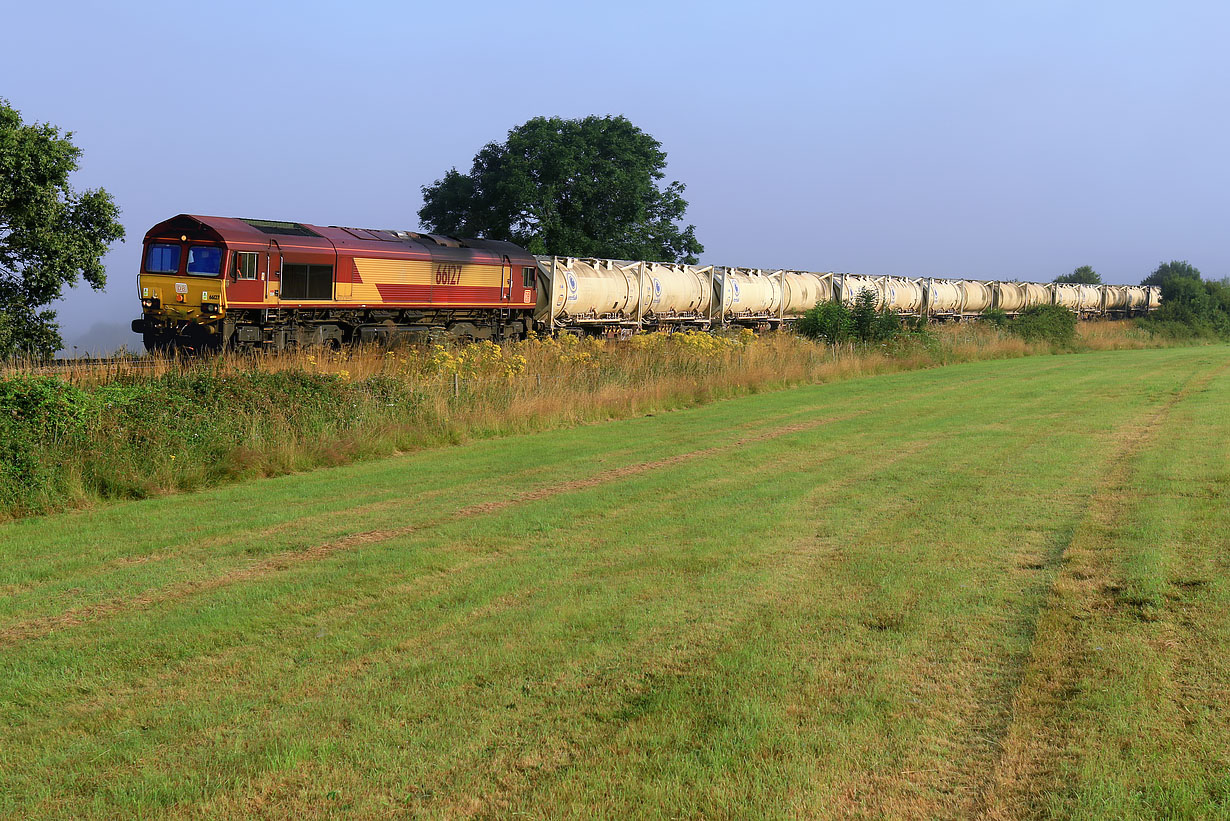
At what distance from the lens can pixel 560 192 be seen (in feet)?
172

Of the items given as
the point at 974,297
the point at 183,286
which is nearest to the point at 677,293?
the point at 183,286

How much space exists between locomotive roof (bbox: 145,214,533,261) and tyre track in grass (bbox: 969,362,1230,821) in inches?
774

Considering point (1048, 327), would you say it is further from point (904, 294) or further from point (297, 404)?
point (297, 404)

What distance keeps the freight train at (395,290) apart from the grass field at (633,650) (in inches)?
546

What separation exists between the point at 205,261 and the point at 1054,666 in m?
21.6

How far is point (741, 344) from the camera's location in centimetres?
2617

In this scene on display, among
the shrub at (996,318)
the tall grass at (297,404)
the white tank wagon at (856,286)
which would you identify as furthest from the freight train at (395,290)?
the shrub at (996,318)

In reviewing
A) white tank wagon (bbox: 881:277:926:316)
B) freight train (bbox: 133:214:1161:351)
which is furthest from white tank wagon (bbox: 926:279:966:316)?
freight train (bbox: 133:214:1161:351)

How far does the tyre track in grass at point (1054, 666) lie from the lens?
3.75 metres

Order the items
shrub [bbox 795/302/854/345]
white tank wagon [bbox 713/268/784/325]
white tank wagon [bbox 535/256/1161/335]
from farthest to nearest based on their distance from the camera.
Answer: white tank wagon [bbox 713/268/784/325]
shrub [bbox 795/302/854/345]
white tank wagon [bbox 535/256/1161/335]

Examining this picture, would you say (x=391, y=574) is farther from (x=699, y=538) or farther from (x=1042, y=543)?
(x=1042, y=543)

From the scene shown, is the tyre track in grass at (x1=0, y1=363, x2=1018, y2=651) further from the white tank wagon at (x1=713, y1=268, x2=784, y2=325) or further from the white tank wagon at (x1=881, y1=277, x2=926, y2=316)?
the white tank wagon at (x1=881, y1=277, x2=926, y2=316)

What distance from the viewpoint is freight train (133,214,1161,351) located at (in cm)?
2234

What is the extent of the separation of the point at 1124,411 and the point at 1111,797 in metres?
14.8
